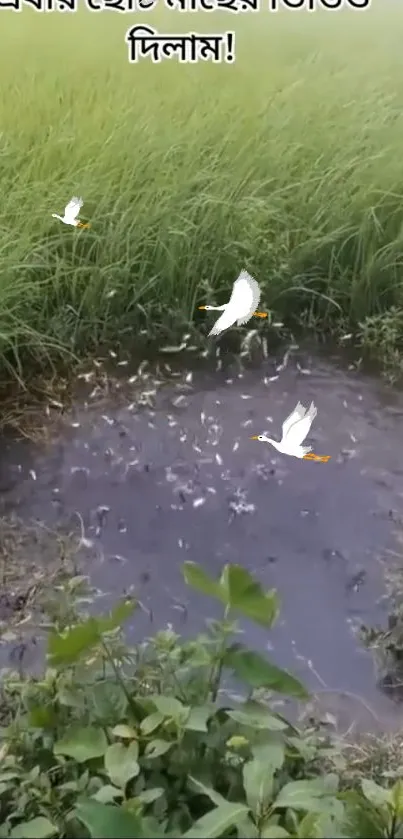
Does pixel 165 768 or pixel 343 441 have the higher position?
pixel 343 441

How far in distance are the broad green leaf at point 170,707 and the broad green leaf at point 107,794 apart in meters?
0.10

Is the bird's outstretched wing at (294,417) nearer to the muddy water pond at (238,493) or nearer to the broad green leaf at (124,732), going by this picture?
the muddy water pond at (238,493)

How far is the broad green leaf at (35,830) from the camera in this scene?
0.79 metres

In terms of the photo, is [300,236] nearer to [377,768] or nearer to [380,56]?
[380,56]

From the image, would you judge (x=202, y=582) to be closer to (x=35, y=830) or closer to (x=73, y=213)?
(x=35, y=830)

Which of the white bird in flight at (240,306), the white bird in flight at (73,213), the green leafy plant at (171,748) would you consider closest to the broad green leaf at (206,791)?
the green leafy plant at (171,748)

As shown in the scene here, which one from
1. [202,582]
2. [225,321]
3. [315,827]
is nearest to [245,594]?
[202,582]

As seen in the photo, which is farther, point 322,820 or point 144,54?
point 144,54

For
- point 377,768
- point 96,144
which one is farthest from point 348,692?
point 96,144

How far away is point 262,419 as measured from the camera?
3.64 ft

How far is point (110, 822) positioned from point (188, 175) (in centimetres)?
87

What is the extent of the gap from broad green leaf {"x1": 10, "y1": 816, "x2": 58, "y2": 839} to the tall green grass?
0.62 metres

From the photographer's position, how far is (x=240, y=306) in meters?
1.09

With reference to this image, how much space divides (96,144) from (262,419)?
0.49 metres
